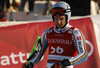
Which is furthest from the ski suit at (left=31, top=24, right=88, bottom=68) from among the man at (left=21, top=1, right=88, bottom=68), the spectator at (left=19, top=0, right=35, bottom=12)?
the spectator at (left=19, top=0, right=35, bottom=12)

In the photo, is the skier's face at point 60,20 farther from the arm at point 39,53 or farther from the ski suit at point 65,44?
the arm at point 39,53

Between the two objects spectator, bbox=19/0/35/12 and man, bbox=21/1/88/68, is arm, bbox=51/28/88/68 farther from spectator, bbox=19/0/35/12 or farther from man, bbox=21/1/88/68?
spectator, bbox=19/0/35/12

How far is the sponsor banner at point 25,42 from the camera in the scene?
18.4ft

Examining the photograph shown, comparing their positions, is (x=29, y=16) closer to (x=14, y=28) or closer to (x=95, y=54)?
(x=14, y=28)

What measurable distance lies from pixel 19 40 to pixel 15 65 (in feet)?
1.92

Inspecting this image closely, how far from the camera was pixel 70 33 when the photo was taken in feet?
12.3

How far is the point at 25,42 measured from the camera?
230 inches

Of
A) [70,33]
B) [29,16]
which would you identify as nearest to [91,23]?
[70,33]

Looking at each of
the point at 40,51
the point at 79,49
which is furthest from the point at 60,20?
the point at 40,51

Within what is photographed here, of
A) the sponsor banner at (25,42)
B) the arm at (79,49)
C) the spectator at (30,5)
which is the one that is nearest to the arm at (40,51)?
the arm at (79,49)

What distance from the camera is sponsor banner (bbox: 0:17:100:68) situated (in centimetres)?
561

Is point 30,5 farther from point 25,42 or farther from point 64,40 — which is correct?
point 64,40

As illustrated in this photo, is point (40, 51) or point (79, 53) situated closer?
point (79, 53)

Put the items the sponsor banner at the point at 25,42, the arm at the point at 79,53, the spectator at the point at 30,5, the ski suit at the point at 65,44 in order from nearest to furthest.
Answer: the arm at the point at 79,53, the ski suit at the point at 65,44, the sponsor banner at the point at 25,42, the spectator at the point at 30,5
